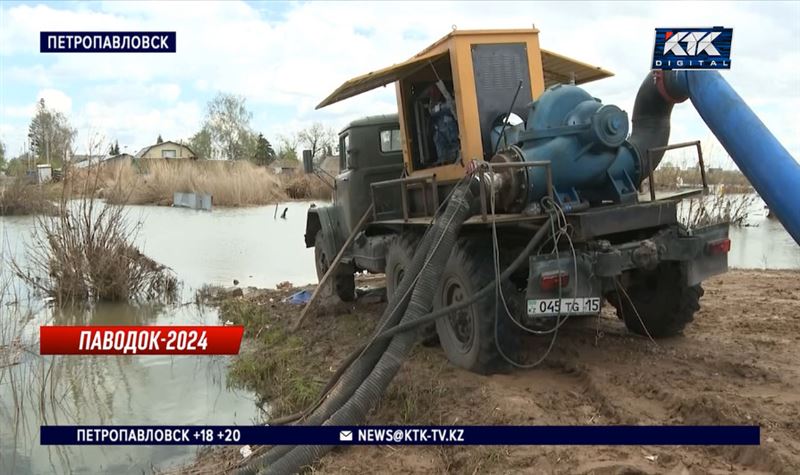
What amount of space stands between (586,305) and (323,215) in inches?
214

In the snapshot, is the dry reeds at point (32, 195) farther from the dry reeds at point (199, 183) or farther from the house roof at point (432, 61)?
the dry reeds at point (199, 183)

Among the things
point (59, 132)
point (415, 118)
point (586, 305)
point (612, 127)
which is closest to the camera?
point (586, 305)

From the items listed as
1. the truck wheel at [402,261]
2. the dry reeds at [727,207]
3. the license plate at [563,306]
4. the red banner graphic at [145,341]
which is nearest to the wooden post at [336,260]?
the red banner graphic at [145,341]

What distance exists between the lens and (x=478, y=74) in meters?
6.18

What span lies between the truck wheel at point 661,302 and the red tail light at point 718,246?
0.37 m

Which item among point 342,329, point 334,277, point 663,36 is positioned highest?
point 663,36

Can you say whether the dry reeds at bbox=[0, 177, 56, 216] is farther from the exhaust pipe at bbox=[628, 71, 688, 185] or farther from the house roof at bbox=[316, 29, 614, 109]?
the exhaust pipe at bbox=[628, 71, 688, 185]

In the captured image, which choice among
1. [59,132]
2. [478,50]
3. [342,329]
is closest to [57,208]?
[59,132]

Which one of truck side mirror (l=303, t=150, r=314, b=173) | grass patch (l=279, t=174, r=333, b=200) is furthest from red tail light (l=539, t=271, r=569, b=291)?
grass patch (l=279, t=174, r=333, b=200)

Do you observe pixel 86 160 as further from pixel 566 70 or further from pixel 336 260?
pixel 566 70

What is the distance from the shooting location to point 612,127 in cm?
518

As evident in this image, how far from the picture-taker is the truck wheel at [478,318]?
5.20 m

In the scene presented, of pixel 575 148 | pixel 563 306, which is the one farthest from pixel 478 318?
pixel 575 148

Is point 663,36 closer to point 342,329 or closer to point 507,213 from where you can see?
point 507,213
